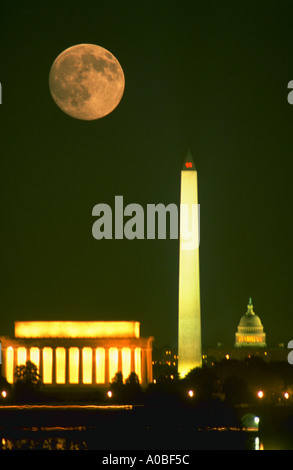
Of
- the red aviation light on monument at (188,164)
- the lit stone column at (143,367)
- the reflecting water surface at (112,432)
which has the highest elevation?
the red aviation light on monument at (188,164)

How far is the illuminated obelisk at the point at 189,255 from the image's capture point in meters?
143

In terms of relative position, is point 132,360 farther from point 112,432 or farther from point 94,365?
point 112,432

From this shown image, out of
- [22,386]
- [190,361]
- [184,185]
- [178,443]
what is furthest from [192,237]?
[178,443]

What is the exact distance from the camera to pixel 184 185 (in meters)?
143

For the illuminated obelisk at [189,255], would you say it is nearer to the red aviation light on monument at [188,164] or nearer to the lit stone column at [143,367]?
the red aviation light on monument at [188,164]

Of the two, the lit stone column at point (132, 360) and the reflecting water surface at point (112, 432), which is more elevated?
the lit stone column at point (132, 360)

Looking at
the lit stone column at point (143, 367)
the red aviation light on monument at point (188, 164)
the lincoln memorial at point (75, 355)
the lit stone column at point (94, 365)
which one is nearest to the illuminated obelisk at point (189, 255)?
the red aviation light on monument at point (188, 164)

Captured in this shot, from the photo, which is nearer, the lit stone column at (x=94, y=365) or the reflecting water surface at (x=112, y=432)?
the reflecting water surface at (x=112, y=432)

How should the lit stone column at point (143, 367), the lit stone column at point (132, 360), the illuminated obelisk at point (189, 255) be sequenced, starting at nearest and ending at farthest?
the illuminated obelisk at point (189, 255), the lit stone column at point (143, 367), the lit stone column at point (132, 360)

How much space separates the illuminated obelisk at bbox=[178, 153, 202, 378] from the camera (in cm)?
14262

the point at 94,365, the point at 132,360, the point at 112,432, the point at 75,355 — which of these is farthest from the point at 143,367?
the point at 112,432
